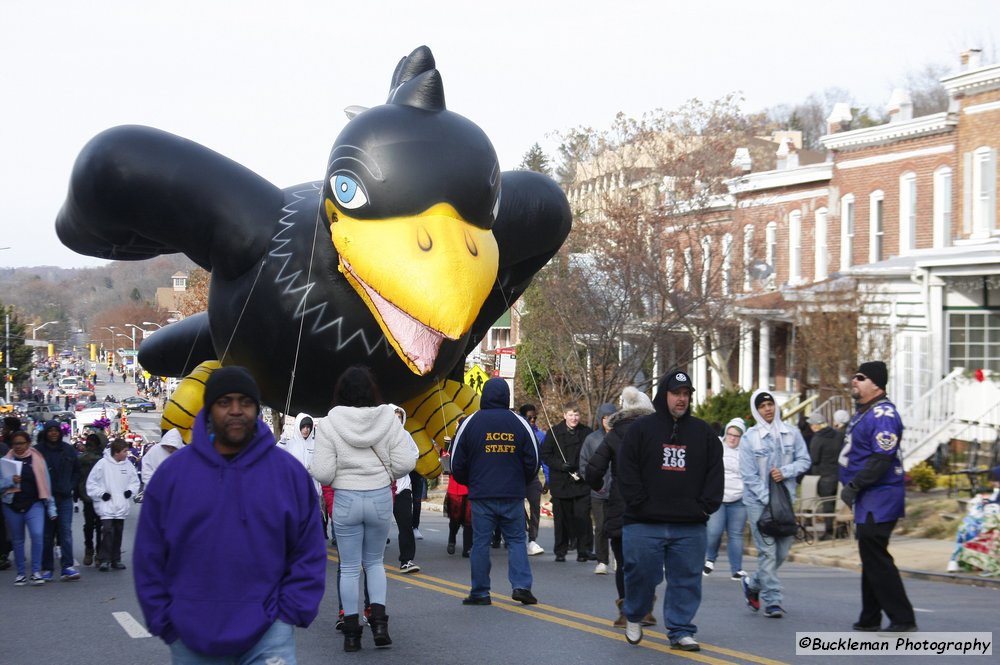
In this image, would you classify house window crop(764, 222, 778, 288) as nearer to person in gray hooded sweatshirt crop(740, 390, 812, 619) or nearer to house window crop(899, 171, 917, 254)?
house window crop(899, 171, 917, 254)

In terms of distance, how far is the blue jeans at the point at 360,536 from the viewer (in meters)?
7.66

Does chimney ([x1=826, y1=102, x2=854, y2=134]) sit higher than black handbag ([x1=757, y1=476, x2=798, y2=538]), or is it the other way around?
chimney ([x1=826, y1=102, x2=854, y2=134])

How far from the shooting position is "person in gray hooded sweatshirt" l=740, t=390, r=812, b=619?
8.94 meters

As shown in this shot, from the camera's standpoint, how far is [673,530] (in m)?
7.40

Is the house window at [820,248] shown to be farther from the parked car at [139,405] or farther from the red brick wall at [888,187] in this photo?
the parked car at [139,405]

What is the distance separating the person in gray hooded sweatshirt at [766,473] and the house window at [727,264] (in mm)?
18953

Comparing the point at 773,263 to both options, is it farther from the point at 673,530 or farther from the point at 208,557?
the point at 208,557

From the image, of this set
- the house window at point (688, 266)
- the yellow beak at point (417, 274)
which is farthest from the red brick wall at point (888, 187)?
the yellow beak at point (417, 274)

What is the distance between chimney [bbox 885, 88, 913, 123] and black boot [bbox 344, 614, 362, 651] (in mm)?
23922

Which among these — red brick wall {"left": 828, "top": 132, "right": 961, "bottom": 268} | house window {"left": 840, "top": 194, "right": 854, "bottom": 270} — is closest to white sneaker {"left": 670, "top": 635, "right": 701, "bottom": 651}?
red brick wall {"left": 828, "top": 132, "right": 961, "bottom": 268}

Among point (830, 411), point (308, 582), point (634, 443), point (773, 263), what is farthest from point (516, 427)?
point (773, 263)

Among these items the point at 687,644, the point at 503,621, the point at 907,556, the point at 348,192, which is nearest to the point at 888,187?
the point at 907,556

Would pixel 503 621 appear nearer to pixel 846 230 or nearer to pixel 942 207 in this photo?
pixel 942 207

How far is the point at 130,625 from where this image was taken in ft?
29.7
